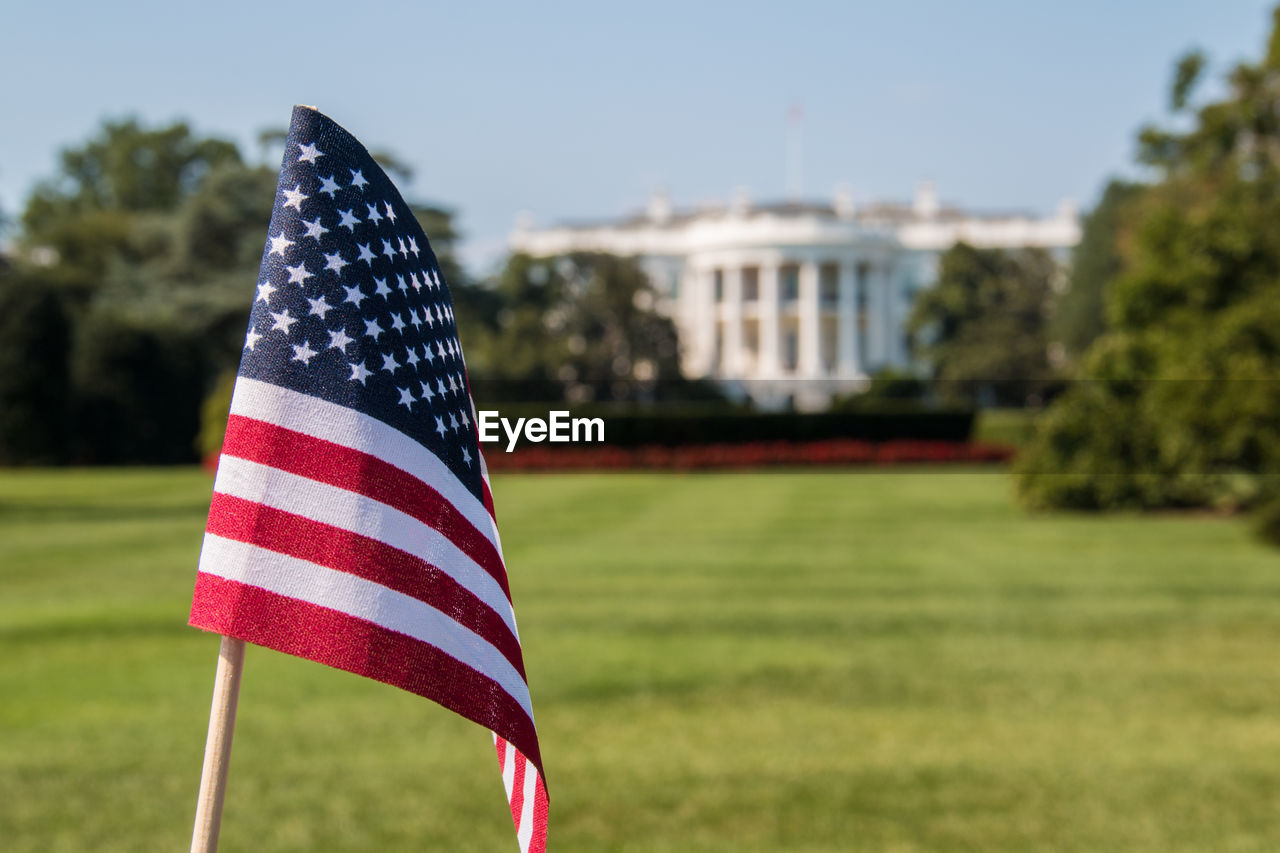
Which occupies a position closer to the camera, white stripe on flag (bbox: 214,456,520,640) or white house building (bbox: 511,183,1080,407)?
white stripe on flag (bbox: 214,456,520,640)

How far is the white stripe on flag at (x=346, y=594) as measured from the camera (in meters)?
1.06

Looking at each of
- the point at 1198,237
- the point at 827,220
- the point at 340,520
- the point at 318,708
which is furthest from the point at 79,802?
the point at 827,220

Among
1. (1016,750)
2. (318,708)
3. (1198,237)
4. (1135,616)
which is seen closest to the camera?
(1016,750)

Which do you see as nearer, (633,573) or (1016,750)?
(1016,750)

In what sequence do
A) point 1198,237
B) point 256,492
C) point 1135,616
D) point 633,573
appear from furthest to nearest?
point 1198,237
point 633,573
point 1135,616
point 256,492

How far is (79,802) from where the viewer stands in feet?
18.0

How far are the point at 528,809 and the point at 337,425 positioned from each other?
0.40 m

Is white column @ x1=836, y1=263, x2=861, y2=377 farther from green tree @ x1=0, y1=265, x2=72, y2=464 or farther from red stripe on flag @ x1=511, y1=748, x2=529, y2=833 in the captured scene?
red stripe on flag @ x1=511, y1=748, x2=529, y2=833

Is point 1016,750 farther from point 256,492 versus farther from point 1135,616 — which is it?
point 256,492

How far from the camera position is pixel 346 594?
3.59 feet

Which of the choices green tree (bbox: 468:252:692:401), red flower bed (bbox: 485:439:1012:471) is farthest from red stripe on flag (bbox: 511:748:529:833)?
green tree (bbox: 468:252:692:401)

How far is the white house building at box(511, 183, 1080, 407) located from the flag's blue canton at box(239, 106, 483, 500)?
62.3 m

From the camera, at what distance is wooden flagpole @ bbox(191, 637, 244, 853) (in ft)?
3.23

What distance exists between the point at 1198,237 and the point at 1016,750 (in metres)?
9.03
